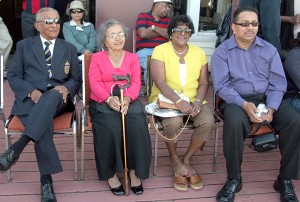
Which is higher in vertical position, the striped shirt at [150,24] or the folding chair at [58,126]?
the striped shirt at [150,24]

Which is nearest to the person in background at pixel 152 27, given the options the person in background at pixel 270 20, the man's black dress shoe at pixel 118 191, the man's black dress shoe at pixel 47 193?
the person in background at pixel 270 20

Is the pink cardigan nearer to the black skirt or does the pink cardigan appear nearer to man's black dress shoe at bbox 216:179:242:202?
the black skirt

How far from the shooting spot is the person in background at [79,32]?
16.0 feet

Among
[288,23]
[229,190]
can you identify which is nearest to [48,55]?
[229,190]

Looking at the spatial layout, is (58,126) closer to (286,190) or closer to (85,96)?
(85,96)

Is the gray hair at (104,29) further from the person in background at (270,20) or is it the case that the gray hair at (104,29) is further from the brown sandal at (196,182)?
the person in background at (270,20)

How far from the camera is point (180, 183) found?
9.88 ft

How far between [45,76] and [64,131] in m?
0.47

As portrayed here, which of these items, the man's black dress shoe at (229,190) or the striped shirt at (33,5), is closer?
the man's black dress shoe at (229,190)

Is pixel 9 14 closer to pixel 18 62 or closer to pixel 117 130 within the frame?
pixel 18 62

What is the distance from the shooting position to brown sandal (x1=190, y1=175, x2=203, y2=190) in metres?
3.01

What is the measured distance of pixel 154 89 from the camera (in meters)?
3.39

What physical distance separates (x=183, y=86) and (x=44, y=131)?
3.86 ft

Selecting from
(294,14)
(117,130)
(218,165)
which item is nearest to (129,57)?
(117,130)
